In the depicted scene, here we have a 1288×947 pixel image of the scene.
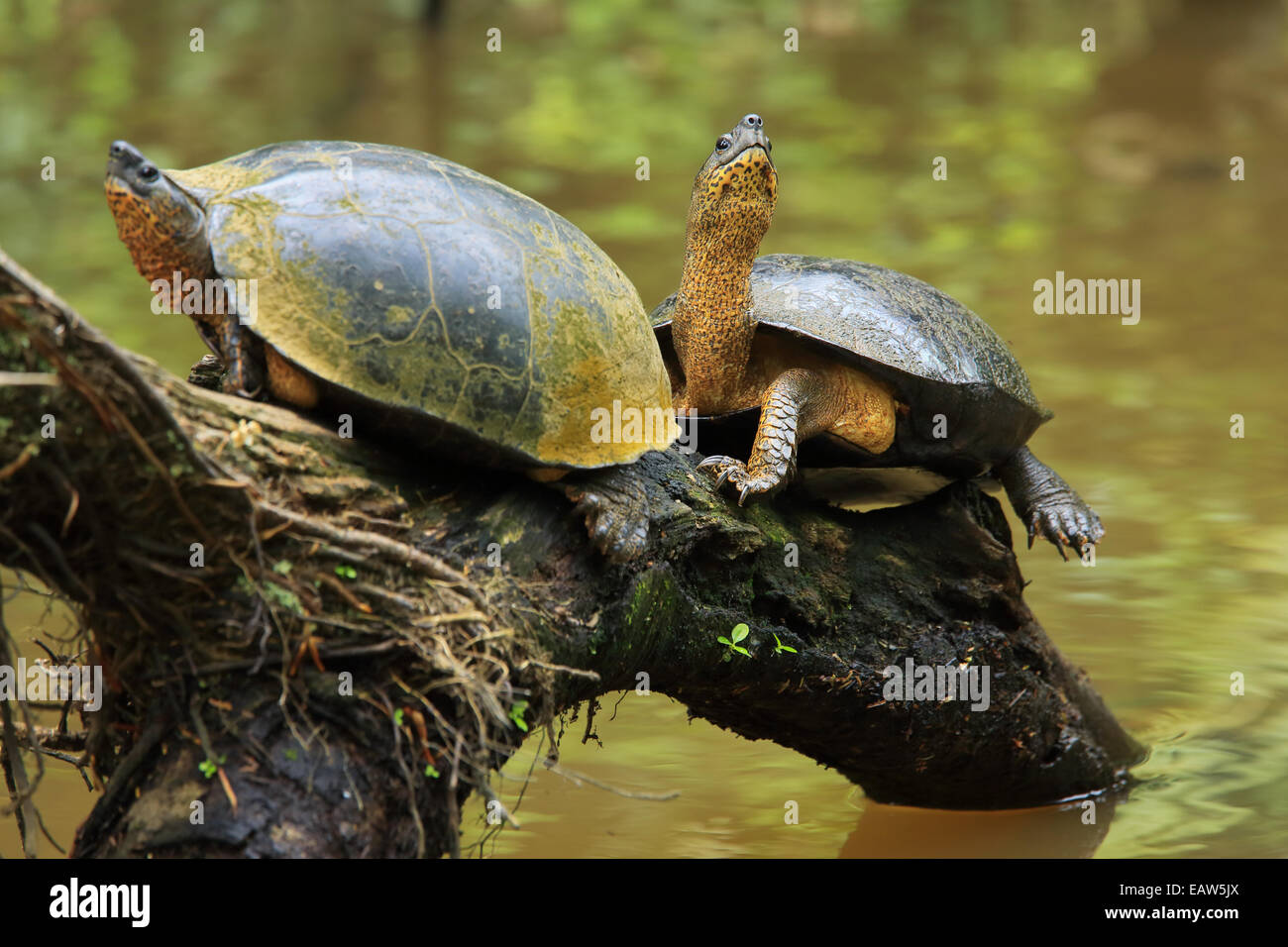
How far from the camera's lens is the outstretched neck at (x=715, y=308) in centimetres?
396

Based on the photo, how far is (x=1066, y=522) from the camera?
14.3 ft

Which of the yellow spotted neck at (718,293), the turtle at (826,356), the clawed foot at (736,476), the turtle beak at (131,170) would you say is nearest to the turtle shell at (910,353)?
the turtle at (826,356)

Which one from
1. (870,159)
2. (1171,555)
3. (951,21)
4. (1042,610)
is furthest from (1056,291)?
(951,21)

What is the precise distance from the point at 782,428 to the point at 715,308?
20.3 inches

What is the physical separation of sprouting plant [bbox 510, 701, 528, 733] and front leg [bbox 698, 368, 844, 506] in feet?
3.31

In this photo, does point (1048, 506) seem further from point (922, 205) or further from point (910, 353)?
point (922, 205)

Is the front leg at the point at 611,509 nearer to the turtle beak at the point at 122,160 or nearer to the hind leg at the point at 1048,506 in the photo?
the turtle beak at the point at 122,160

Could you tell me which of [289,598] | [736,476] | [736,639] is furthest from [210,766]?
[736,476]

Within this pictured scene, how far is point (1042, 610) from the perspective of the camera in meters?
6.40

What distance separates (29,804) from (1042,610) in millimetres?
5124

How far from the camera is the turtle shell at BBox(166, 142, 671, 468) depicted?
2678mm

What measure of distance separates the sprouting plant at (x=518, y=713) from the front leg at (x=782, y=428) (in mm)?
1008

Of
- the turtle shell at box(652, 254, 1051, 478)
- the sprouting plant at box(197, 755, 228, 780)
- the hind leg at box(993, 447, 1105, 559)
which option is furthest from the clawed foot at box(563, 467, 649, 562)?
the hind leg at box(993, 447, 1105, 559)

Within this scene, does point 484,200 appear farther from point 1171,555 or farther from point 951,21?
point 951,21
